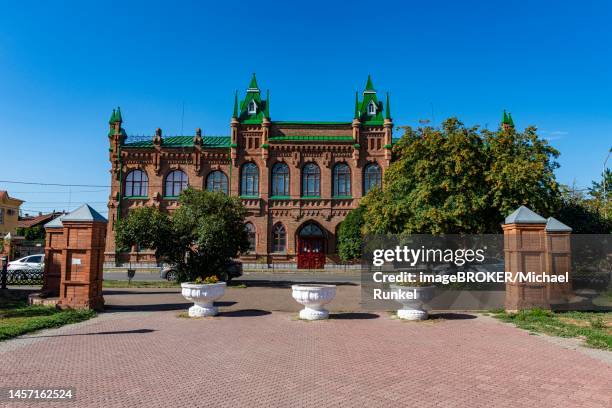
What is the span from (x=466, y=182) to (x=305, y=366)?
42.2 feet

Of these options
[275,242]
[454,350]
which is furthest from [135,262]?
[454,350]

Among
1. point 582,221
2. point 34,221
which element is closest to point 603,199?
point 582,221

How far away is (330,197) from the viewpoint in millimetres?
40156

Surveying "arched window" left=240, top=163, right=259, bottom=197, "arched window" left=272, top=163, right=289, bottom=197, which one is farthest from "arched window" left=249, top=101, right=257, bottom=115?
"arched window" left=272, top=163, right=289, bottom=197

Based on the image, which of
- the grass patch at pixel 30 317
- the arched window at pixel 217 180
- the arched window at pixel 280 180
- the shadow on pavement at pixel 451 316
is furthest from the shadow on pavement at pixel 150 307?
the arched window at pixel 217 180

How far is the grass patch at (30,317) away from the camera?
10.2 m

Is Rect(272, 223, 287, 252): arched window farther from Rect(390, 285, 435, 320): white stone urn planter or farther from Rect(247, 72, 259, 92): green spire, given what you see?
Rect(390, 285, 435, 320): white stone urn planter

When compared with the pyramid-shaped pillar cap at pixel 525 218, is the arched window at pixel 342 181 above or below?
above

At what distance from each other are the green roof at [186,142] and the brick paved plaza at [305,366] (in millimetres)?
31388

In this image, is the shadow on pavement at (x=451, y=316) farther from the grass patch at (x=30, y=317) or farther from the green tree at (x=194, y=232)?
the green tree at (x=194, y=232)

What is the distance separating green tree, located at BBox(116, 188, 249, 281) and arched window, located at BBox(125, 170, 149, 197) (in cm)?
1905

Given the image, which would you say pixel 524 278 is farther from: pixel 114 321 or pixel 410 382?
pixel 114 321

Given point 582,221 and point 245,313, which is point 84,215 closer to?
point 245,313

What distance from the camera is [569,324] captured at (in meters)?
11.5
